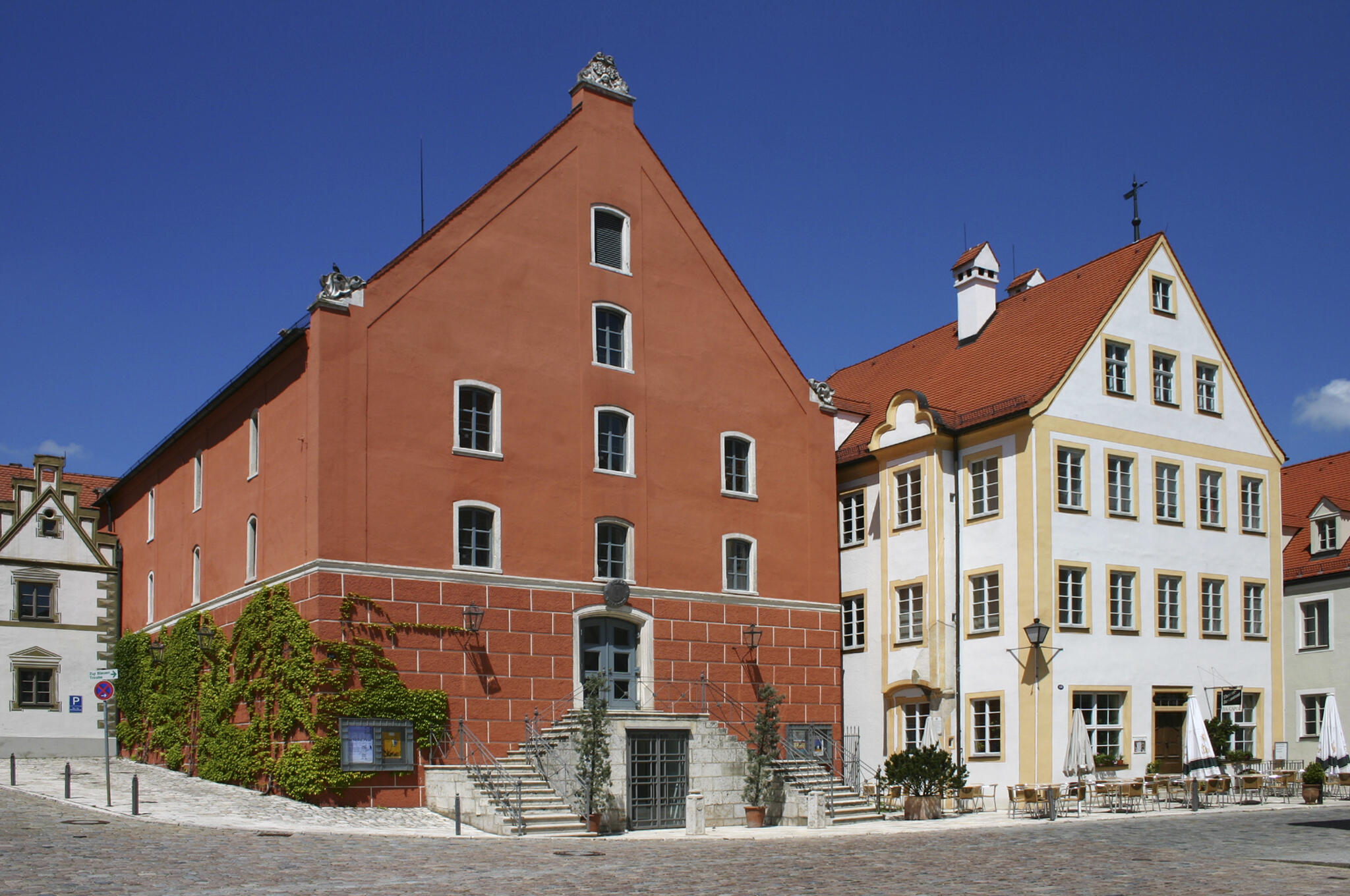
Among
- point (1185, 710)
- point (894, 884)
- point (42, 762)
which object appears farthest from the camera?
point (42, 762)

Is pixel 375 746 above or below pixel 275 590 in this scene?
below

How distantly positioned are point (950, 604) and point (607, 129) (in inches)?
570

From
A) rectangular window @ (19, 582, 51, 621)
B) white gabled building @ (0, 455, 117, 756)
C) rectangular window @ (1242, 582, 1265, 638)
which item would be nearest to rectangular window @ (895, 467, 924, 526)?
rectangular window @ (1242, 582, 1265, 638)

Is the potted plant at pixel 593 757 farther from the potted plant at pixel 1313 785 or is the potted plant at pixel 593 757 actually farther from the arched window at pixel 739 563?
the potted plant at pixel 1313 785

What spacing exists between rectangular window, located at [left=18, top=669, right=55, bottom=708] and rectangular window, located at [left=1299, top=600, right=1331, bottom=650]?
3590 centimetres

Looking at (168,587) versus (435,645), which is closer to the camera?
(435,645)

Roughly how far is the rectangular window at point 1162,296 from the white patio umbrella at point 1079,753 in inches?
469

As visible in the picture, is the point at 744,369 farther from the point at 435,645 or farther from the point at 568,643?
the point at 435,645

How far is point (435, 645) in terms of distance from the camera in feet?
96.4

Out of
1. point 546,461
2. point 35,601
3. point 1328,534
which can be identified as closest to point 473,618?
point 546,461

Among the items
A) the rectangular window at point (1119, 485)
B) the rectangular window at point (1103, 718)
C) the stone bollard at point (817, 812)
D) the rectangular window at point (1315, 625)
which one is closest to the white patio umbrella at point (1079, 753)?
the rectangular window at point (1103, 718)

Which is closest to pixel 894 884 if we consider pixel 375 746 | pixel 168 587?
pixel 375 746

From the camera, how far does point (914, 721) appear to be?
117 ft

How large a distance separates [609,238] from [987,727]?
14861 mm
